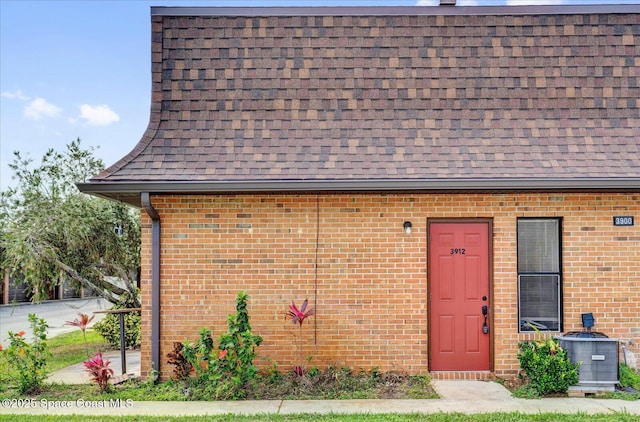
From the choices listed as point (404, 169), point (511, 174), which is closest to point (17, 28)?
point (404, 169)

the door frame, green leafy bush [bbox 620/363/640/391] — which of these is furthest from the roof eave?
green leafy bush [bbox 620/363/640/391]

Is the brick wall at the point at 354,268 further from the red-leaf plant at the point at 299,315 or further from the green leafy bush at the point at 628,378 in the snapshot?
the green leafy bush at the point at 628,378

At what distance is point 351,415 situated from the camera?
6.62 m

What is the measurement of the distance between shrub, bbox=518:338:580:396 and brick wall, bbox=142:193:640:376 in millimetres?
674

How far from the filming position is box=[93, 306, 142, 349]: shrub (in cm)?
1170

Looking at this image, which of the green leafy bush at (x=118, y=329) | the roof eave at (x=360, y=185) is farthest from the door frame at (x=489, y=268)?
the green leafy bush at (x=118, y=329)

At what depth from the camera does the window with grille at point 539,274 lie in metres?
8.48

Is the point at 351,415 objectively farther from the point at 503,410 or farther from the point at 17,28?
the point at 17,28

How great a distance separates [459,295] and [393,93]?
128 inches

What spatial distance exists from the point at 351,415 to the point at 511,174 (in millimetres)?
4033

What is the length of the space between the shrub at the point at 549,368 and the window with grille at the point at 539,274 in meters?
0.79

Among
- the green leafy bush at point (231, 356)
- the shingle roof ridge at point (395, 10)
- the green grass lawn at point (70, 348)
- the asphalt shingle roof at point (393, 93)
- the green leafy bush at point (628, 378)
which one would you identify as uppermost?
the shingle roof ridge at point (395, 10)

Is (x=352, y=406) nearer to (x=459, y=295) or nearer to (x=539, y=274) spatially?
(x=459, y=295)

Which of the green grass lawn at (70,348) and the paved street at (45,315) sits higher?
the green grass lawn at (70,348)
